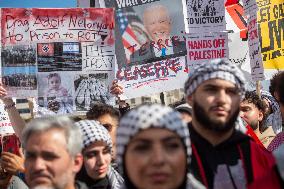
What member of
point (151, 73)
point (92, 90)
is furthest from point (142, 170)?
point (151, 73)

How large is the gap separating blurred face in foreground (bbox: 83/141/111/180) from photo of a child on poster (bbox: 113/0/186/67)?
245 cm

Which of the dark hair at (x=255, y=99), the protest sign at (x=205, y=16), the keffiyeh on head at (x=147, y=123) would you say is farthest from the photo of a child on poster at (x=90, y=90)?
the keffiyeh on head at (x=147, y=123)

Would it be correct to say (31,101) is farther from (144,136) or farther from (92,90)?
(144,136)

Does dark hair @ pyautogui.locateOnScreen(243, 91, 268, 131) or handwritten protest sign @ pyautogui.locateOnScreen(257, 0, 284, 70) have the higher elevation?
handwritten protest sign @ pyautogui.locateOnScreen(257, 0, 284, 70)

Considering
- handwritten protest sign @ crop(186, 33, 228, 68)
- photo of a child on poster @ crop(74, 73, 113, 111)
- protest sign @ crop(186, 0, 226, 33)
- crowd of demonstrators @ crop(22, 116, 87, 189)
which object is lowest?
crowd of demonstrators @ crop(22, 116, 87, 189)

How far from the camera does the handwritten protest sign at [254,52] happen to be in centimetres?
587

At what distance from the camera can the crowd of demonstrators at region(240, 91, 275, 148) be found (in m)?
5.40

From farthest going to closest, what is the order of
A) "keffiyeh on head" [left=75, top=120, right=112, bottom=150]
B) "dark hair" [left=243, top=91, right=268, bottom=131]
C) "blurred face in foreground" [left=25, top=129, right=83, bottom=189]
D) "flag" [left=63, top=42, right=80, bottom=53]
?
"flag" [left=63, top=42, right=80, bottom=53] < "dark hair" [left=243, top=91, right=268, bottom=131] < "keffiyeh on head" [left=75, top=120, right=112, bottom=150] < "blurred face in foreground" [left=25, top=129, right=83, bottom=189]

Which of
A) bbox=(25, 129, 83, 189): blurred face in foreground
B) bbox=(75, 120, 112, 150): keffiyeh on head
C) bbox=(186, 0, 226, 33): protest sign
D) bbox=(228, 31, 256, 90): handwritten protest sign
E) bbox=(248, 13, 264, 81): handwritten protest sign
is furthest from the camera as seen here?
bbox=(228, 31, 256, 90): handwritten protest sign

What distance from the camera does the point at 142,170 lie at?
231cm

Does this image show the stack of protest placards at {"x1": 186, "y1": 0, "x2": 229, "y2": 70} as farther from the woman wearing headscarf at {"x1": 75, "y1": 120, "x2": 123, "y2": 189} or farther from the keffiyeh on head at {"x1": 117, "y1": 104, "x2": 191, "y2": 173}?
the keffiyeh on head at {"x1": 117, "y1": 104, "x2": 191, "y2": 173}

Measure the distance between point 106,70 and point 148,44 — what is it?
0.70m

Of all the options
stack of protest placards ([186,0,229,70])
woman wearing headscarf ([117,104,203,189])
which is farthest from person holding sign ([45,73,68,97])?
woman wearing headscarf ([117,104,203,189])

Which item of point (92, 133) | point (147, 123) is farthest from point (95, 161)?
point (147, 123)
